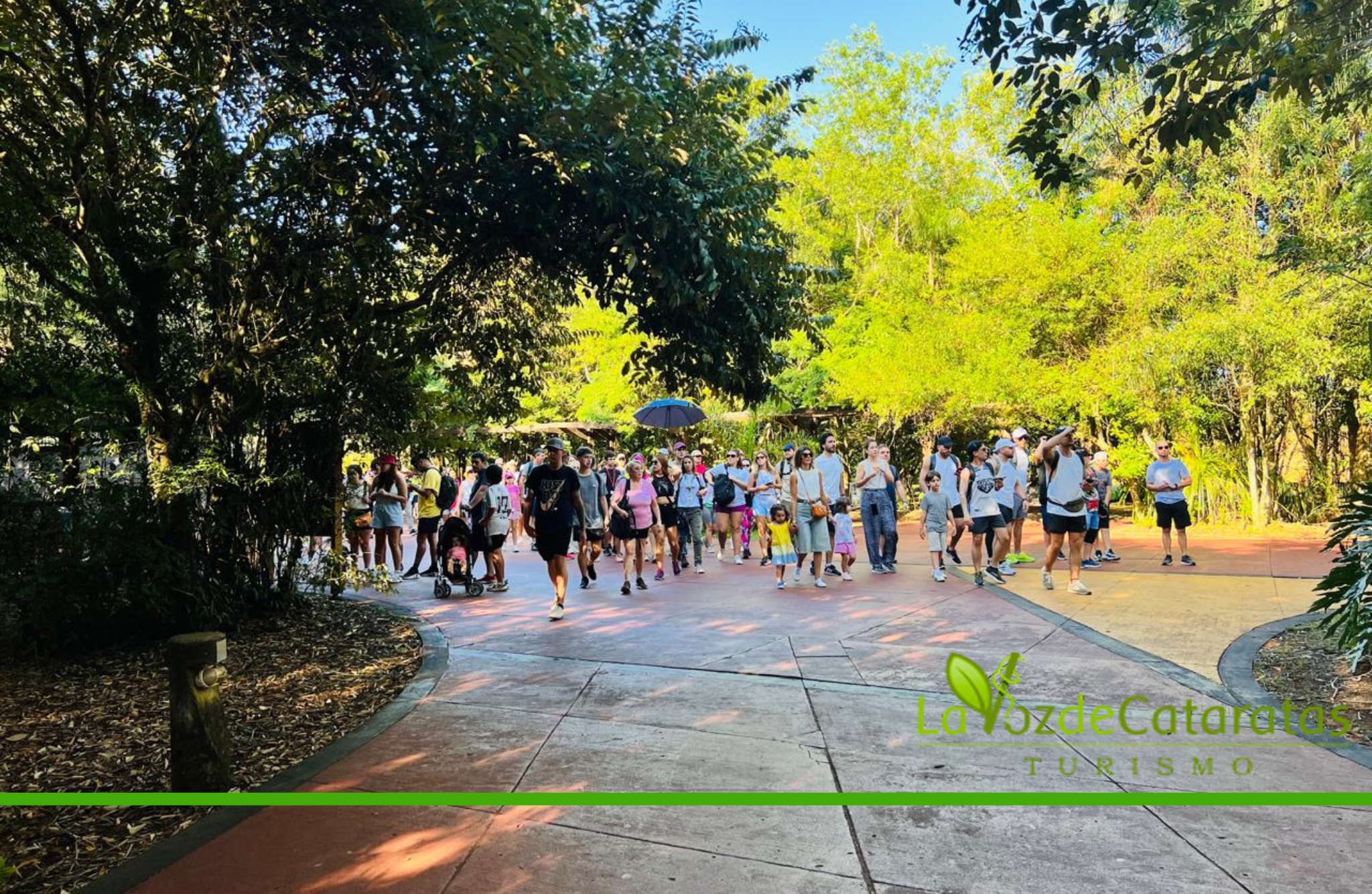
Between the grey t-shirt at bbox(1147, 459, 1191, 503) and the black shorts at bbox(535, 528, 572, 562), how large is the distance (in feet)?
25.2

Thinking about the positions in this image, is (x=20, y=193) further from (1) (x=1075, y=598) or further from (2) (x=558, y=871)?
(1) (x=1075, y=598)

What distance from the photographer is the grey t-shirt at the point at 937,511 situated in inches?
421

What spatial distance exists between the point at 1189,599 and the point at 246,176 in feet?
31.8

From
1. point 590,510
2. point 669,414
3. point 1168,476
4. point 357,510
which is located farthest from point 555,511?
point 1168,476

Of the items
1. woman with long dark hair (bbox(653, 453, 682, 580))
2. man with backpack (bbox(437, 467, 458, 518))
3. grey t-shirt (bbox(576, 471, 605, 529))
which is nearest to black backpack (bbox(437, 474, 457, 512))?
man with backpack (bbox(437, 467, 458, 518))

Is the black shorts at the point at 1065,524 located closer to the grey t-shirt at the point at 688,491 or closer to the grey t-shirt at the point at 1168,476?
the grey t-shirt at the point at 1168,476

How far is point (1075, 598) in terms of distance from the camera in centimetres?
902

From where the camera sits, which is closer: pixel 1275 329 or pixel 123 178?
pixel 123 178

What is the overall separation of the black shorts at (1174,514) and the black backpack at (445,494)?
9.82 m

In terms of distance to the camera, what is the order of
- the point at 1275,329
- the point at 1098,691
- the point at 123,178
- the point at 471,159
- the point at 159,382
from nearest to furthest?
1. the point at 1098,691
2. the point at 471,159
3. the point at 123,178
4. the point at 159,382
5. the point at 1275,329

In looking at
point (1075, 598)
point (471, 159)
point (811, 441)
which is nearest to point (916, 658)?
point (1075, 598)

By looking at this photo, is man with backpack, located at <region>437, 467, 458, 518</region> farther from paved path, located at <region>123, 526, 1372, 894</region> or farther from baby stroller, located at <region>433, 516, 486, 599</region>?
paved path, located at <region>123, 526, 1372, 894</region>

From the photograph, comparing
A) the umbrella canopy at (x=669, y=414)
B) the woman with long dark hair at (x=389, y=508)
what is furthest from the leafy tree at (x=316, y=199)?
the umbrella canopy at (x=669, y=414)

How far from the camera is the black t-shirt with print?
8.75m
